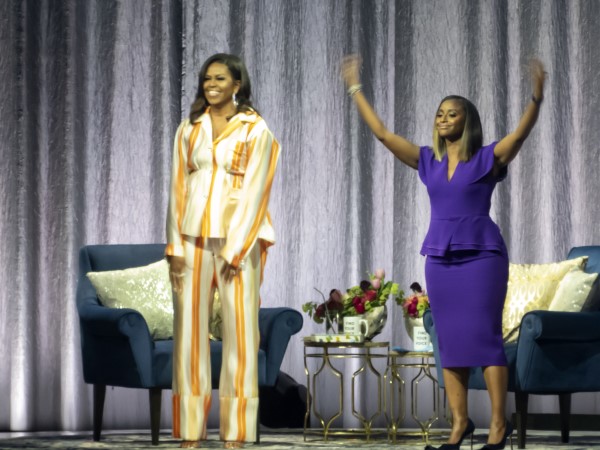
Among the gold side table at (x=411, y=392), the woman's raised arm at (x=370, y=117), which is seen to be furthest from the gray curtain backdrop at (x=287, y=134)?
the woman's raised arm at (x=370, y=117)

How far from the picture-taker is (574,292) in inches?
195

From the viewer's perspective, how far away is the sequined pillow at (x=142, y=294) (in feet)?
16.6

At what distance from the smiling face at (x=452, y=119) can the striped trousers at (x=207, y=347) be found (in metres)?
0.81

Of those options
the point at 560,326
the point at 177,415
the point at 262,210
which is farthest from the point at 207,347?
the point at 560,326

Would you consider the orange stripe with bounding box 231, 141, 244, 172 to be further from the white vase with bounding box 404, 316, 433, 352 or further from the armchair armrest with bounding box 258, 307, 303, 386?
the white vase with bounding box 404, 316, 433, 352

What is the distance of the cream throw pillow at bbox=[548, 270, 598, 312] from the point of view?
4945 millimetres

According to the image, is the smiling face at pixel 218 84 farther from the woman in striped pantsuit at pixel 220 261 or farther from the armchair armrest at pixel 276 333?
the armchair armrest at pixel 276 333

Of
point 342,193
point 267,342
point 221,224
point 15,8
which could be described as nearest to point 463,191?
point 221,224

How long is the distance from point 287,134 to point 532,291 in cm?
183

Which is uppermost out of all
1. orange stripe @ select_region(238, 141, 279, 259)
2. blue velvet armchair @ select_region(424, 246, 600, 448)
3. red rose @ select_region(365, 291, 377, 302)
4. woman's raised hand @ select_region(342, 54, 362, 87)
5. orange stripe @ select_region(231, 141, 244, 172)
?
woman's raised hand @ select_region(342, 54, 362, 87)

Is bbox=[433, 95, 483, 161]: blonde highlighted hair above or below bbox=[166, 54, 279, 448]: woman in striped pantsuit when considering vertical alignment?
above

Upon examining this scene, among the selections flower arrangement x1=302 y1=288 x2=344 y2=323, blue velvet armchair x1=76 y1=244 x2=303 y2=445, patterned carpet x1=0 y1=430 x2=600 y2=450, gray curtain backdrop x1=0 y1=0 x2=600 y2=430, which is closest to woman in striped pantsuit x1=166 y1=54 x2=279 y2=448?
patterned carpet x1=0 y1=430 x2=600 y2=450

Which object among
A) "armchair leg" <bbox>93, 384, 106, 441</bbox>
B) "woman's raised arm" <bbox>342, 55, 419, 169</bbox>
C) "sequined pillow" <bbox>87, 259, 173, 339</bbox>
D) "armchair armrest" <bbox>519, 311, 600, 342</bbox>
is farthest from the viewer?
"armchair leg" <bbox>93, 384, 106, 441</bbox>

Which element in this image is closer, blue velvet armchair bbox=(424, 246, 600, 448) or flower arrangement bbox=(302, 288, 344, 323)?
blue velvet armchair bbox=(424, 246, 600, 448)
